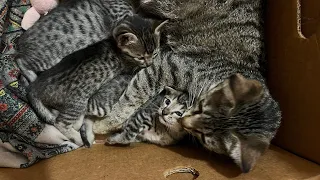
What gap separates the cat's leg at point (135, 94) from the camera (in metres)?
1.85

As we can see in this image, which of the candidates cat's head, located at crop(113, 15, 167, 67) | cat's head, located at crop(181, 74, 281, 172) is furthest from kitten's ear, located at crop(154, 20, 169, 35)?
cat's head, located at crop(181, 74, 281, 172)

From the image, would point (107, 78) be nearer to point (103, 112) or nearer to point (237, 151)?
point (103, 112)

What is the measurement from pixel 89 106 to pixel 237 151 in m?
0.70

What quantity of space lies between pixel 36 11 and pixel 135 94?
2.43 feet

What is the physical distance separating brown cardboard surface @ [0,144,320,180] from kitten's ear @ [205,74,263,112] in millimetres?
266

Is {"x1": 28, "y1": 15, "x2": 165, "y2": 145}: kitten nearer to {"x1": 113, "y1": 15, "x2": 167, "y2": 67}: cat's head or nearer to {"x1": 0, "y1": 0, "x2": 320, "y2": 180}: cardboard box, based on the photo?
{"x1": 113, "y1": 15, "x2": 167, "y2": 67}: cat's head

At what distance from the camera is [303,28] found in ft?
5.41

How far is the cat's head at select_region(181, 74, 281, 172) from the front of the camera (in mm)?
1498

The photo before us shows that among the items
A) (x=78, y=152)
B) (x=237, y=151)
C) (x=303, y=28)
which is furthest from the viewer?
(x=78, y=152)

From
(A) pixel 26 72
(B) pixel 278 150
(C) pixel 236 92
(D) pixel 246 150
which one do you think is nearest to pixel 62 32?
(A) pixel 26 72

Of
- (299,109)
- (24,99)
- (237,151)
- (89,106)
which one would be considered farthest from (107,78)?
(299,109)

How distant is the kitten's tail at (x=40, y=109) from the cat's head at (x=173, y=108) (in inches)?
19.8

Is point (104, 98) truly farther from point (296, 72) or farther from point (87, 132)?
point (296, 72)

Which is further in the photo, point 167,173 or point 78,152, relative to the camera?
point 78,152
